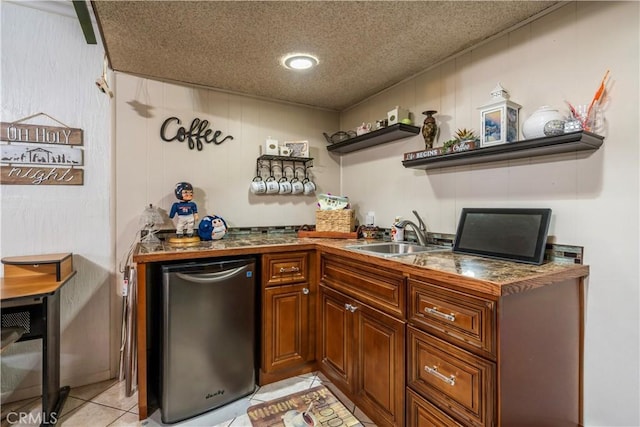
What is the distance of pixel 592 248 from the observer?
1.38 m

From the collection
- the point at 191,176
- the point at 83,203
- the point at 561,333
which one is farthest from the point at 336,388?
the point at 83,203

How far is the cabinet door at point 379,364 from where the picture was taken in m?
1.48

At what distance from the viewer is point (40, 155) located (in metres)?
1.93

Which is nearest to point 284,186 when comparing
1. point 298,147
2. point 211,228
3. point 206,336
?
point 298,147

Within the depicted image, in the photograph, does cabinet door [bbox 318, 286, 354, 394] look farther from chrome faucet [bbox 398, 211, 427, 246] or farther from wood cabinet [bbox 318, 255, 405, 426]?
chrome faucet [bbox 398, 211, 427, 246]

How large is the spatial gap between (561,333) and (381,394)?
857mm

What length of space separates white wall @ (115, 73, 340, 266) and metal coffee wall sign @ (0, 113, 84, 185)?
0.24 m

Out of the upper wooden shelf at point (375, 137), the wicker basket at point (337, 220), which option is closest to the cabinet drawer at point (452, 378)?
the wicker basket at point (337, 220)

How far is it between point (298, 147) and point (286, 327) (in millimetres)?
1508

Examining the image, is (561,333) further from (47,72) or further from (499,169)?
(47,72)

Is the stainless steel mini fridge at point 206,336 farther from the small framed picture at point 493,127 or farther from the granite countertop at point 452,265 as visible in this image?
the small framed picture at point 493,127

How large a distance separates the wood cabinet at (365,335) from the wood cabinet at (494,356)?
86mm

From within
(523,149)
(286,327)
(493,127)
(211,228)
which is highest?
(493,127)

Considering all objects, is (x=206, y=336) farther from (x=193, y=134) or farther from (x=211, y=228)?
(x=193, y=134)
